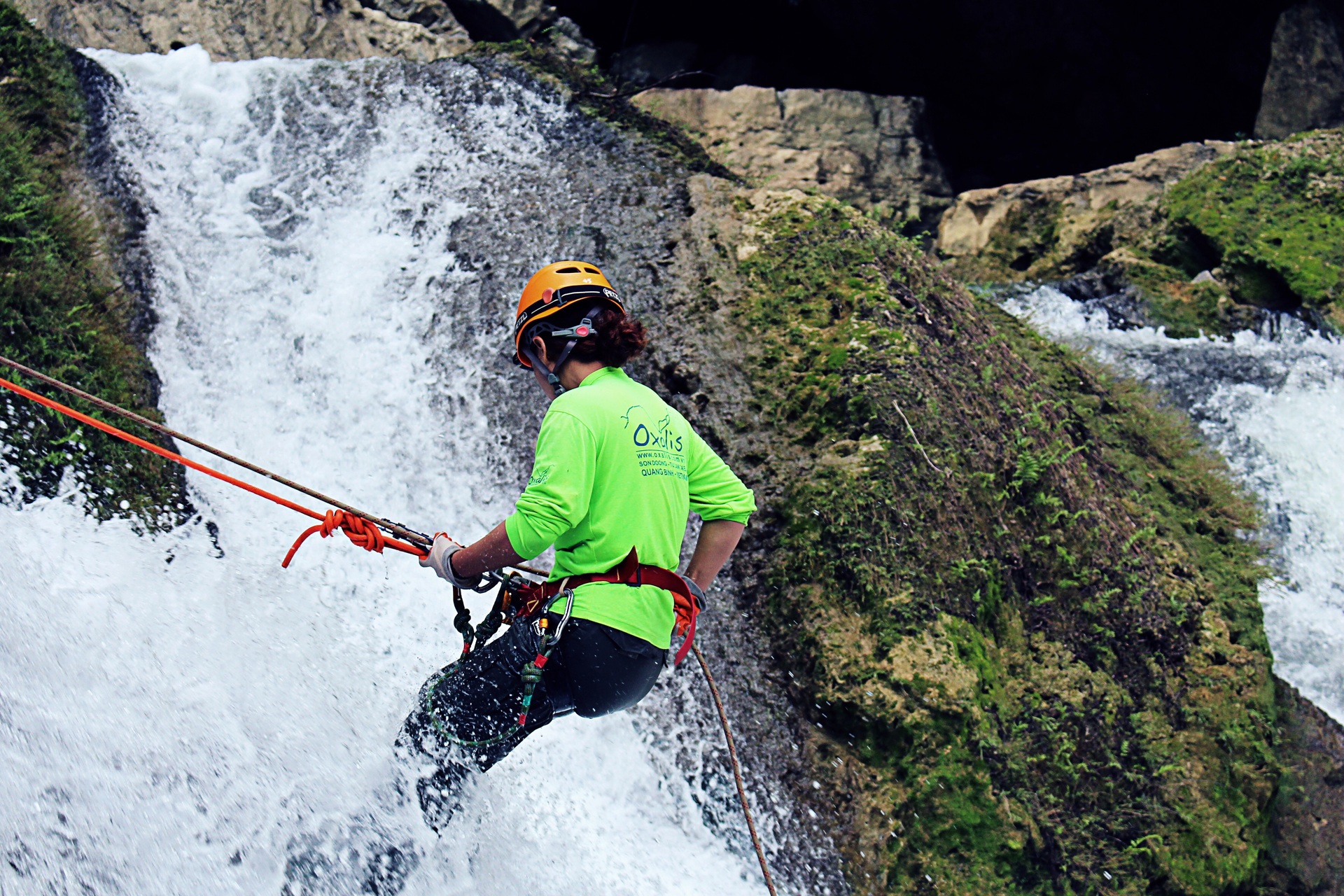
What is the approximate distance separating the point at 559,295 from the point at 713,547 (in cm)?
117

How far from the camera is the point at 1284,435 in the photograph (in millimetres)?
7973

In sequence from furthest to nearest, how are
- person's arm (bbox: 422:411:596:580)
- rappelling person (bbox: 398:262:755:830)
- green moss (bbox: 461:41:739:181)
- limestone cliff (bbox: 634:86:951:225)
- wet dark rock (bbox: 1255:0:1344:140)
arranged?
limestone cliff (bbox: 634:86:951:225) → wet dark rock (bbox: 1255:0:1344:140) → green moss (bbox: 461:41:739:181) → rappelling person (bbox: 398:262:755:830) → person's arm (bbox: 422:411:596:580)

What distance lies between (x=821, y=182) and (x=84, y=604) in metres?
9.06

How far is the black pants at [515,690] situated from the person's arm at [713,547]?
0.43 metres

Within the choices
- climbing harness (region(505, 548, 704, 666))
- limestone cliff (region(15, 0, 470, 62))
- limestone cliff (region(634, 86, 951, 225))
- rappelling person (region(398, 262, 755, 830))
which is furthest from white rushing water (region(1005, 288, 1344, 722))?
limestone cliff (region(15, 0, 470, 62))

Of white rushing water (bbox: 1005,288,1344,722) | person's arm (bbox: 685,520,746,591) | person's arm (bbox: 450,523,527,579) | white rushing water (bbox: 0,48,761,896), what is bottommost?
white rushing water (bbox: 1005,288,1344,722)

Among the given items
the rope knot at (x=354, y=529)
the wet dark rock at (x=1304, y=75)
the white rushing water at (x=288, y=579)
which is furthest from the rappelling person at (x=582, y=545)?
the wet dark rock at (x=1304, y=75)

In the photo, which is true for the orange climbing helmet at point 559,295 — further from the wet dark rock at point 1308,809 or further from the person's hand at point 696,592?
the wet dark rock at point 1308,809

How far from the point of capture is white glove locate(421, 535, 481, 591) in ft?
10.9

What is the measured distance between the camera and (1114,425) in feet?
24.0

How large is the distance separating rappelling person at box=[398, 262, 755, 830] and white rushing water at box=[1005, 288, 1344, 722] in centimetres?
528

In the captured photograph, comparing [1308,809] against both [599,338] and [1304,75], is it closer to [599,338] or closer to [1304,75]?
[599,338]

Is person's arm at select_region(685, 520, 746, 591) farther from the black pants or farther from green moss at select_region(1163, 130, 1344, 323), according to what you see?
green moss at select_region(1163, 130, 1344, 323)

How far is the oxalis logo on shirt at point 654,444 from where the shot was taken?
329cm
